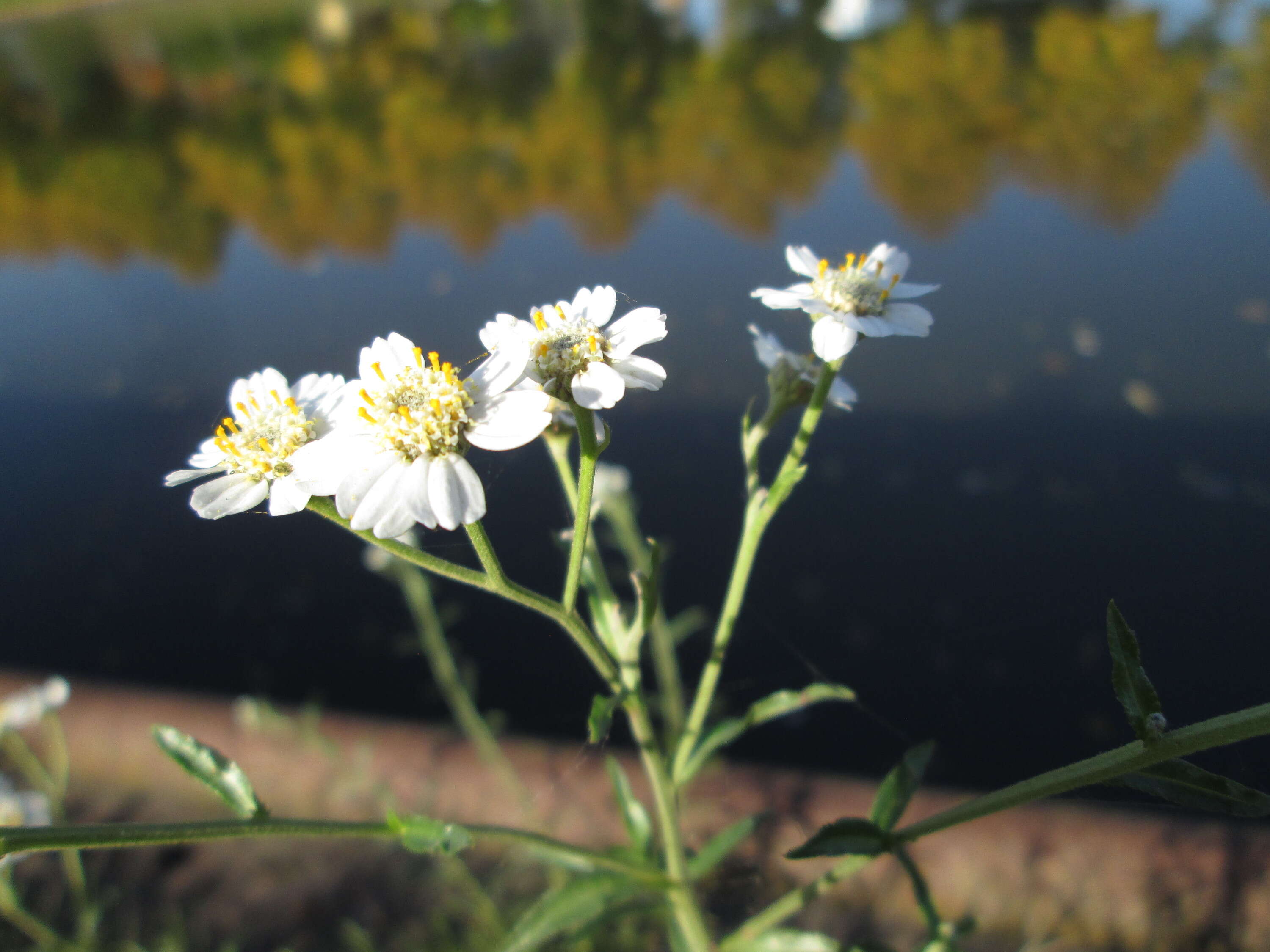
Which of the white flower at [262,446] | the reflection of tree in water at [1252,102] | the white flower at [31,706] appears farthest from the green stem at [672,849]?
the reflection of tree in water at [1252,102]

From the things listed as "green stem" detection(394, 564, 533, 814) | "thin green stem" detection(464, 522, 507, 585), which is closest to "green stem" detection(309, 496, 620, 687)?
"thin green stem" detection(464, 522, 507, 585)

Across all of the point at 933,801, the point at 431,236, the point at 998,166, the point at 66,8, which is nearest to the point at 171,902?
the point at 933,801

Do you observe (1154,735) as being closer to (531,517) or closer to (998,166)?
(531,517)

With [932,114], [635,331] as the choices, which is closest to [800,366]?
[635,331]

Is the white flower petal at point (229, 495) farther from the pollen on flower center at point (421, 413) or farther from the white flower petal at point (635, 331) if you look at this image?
the white flower petal at point (635, 331)

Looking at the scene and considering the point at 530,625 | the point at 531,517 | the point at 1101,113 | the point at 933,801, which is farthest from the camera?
the point at 1101,113

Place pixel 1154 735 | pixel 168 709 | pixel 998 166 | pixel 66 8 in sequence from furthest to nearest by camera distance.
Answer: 1. pixel 66 8
2. pixel 998 166
3. pixel 168 709
4. pixel 1154 735

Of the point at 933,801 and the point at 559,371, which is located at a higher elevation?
the point at 559,371
